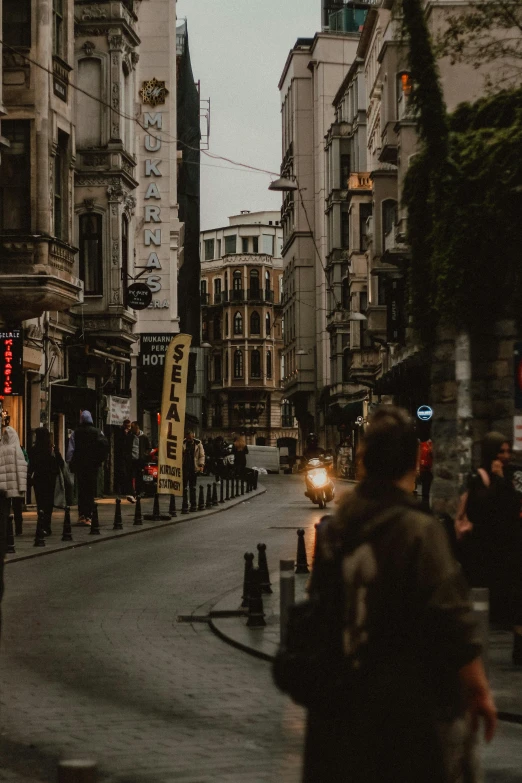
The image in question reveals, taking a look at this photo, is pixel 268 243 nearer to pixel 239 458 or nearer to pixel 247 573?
pixel 239 458

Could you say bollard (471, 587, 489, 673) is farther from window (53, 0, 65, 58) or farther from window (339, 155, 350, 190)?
window (339, 155, 350, 190)

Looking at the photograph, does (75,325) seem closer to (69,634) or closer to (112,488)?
(112,488)

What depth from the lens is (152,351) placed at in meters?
45.4

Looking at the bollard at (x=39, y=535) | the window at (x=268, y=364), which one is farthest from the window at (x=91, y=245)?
the window at (x=268, y=364)

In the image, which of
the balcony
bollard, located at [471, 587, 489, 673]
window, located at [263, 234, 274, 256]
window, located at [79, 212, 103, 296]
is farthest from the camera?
window, located at [263, 234, 274, 256]

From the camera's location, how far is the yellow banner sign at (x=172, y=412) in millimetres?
28047

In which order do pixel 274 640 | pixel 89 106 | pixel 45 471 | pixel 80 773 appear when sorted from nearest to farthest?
pixel 80 773 → pixel 274 640 → pixel 45 471 → pixel 89 106

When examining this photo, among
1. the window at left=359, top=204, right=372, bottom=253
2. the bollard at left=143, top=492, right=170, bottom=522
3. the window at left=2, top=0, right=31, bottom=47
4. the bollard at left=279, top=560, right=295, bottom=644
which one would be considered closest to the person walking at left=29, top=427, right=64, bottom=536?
the bollard at left=143, top=492, right=170, bottom=522

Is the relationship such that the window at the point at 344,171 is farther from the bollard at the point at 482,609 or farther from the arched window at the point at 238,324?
the bollard at the point at 482,609

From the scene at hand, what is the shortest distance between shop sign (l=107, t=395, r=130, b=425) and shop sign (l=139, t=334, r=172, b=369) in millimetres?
5529

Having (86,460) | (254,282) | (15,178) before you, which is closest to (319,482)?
(86,460)

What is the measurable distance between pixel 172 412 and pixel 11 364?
3439 millimetres

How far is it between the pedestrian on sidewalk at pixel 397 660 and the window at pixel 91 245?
111 ft

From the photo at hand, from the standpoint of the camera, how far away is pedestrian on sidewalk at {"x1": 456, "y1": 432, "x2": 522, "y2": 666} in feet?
36.1
